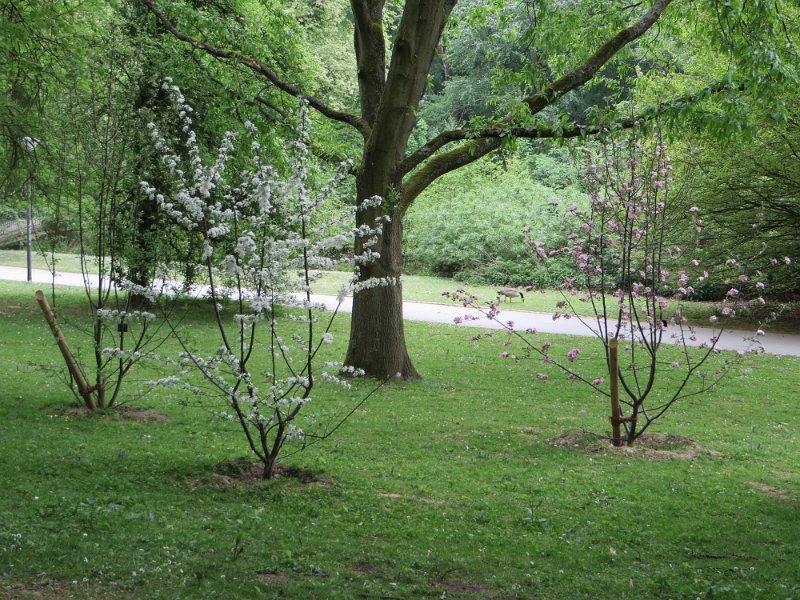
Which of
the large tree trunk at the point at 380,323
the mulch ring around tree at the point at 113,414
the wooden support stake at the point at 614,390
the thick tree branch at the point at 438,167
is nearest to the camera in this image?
the wooden support stake at the point at 614,390

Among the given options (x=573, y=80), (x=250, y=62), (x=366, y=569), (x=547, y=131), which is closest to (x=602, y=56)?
(x=573, y=80)

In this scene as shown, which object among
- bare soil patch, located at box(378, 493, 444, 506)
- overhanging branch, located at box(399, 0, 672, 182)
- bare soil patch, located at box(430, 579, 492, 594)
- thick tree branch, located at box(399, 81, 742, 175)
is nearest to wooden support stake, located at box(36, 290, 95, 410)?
bare soil patch, located at box(378, 493, 444, 506)

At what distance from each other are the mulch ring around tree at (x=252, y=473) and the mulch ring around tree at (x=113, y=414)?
2531 mm

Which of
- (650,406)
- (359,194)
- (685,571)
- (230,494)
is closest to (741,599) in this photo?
(685,571)

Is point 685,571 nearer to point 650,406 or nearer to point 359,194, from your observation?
point 650,406

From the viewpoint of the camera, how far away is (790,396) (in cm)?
1409

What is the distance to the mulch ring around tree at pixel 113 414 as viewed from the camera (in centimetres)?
980

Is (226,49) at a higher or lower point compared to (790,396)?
higher

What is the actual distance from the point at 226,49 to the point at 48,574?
10535 mm

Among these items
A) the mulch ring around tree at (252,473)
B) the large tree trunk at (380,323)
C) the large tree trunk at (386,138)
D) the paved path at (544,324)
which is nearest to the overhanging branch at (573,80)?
the large tree trunk at (386,138)

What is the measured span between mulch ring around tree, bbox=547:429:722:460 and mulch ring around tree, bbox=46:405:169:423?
15.4ft

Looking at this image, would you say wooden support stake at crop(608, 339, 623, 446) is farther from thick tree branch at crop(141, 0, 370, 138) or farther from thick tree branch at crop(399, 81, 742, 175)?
thick tree branch at crop(141, 0, 370, 138)

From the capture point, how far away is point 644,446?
9953 mm

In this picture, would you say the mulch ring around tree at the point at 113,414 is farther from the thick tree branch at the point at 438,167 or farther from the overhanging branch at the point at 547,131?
the overhanging branch at the point at 547,131
